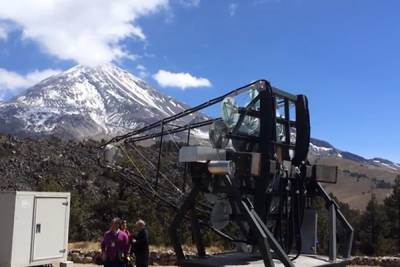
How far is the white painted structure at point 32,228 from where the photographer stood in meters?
12.8

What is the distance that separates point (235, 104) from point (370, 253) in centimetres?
2227

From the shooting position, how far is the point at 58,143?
196 feet

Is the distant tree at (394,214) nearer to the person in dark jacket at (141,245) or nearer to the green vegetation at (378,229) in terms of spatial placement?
the green vegetation at (378,229)

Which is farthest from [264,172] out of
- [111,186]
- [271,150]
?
[111,186]

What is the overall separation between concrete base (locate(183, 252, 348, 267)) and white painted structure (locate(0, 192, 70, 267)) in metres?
4.19

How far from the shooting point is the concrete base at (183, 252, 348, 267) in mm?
10391

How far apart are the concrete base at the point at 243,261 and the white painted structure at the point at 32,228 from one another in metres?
4.19

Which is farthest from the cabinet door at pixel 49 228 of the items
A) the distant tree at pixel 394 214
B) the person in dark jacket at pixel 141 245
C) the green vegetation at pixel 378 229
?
the distant tree at pixel 394 214

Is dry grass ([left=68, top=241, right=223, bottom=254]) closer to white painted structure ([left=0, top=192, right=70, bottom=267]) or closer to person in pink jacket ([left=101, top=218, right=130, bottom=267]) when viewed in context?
white painted structure ([left=0, top=192, right=70, bottom=267])

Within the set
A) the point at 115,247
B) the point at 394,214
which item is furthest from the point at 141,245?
the point at 394,214

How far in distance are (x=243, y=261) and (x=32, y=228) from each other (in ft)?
17.1

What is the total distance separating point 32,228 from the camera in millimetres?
Answer: 13305

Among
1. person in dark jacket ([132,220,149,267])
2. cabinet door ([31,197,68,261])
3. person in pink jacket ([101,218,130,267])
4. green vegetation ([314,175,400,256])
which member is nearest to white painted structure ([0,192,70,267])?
cabinet door ([31,197,68,261])

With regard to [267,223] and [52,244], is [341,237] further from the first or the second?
[52,244]
